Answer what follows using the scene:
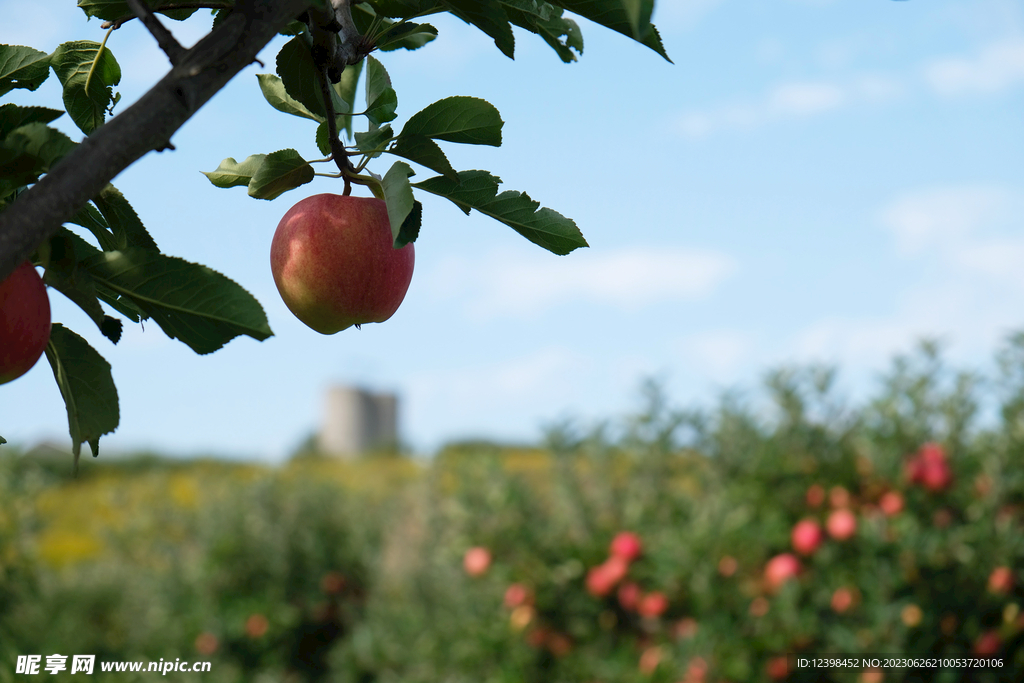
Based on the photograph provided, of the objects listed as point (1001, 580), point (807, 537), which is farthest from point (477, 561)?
point (1001, 580)

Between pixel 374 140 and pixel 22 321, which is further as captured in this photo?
pixel 374 140

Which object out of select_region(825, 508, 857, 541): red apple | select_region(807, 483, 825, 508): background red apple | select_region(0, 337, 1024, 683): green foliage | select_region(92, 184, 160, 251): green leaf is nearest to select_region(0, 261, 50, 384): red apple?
select_region(92, 184, 160, 251): green leaf

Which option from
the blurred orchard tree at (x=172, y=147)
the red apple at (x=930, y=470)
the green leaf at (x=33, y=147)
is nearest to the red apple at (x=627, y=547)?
the red apple at (x=930, y=470)

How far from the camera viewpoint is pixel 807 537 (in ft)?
11.1

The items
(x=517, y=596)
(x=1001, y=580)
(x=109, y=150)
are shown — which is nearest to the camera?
(x=109, y=150)

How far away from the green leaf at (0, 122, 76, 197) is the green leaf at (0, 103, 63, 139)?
10 centimetres

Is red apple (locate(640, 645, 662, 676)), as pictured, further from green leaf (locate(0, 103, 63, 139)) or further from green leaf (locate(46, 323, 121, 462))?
green leaf (locate(0, 103, 63, 139))

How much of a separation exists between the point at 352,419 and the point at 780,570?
18.8m

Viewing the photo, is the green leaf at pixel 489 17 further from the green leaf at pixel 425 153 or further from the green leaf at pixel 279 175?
the green leaf at pixel 279 175

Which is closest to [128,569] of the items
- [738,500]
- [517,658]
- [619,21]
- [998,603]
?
[517,658]

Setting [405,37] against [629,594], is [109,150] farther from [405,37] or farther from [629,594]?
[629,594]

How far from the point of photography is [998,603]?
3371 mm

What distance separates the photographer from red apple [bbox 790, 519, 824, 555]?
3.39m

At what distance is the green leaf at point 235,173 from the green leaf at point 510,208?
0.72 ft
